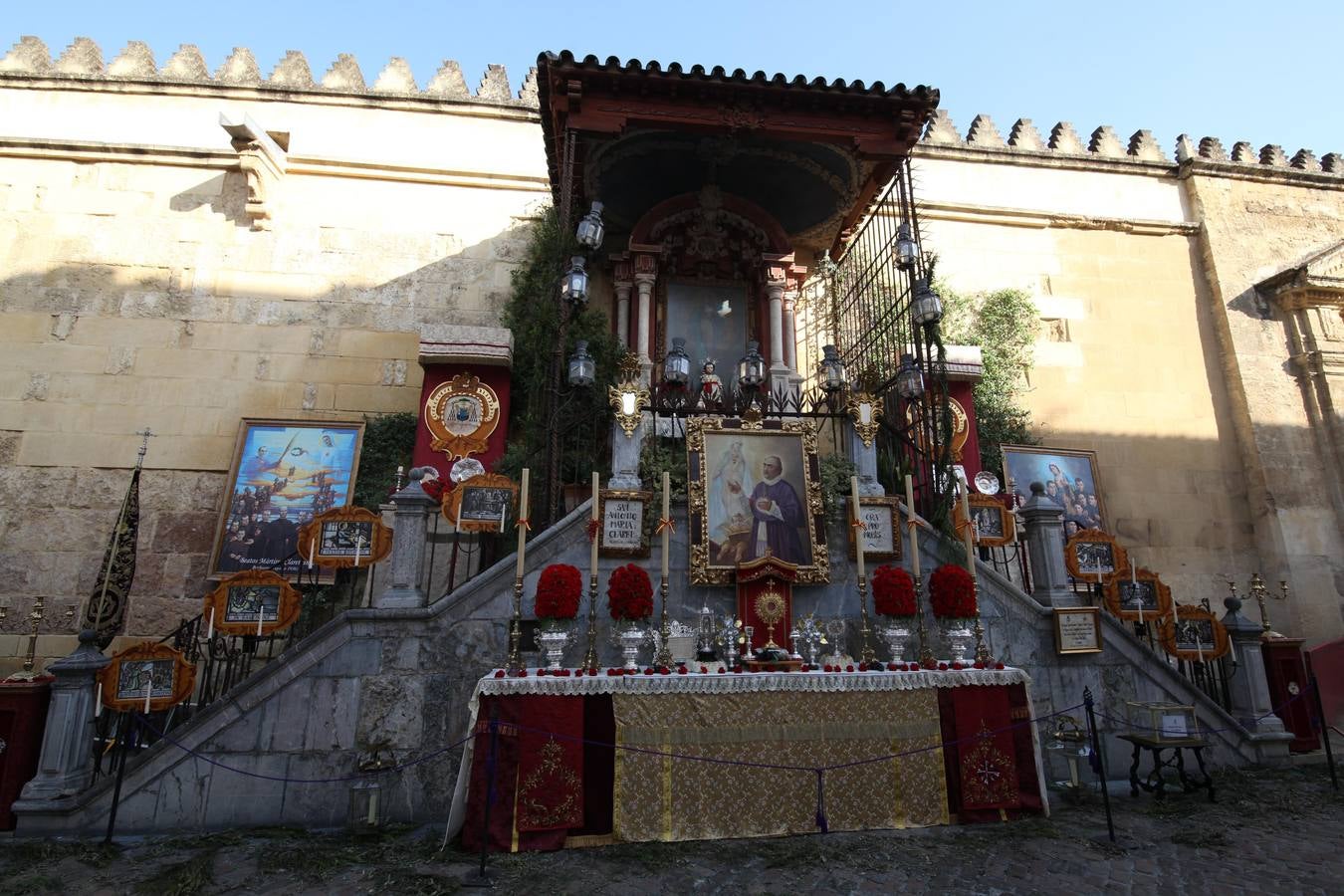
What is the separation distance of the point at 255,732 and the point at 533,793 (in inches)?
99.1

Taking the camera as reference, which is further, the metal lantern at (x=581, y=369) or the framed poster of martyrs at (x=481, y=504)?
the metal lantern at (x=581, y=369)

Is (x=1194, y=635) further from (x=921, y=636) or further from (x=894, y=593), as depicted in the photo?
(x=894, y=593)

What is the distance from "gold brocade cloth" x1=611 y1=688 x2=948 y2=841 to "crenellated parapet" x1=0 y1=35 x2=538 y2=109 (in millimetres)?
11216

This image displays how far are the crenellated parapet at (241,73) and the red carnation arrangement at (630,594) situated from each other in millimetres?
9827

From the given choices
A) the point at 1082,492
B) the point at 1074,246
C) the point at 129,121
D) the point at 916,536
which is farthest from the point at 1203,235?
the point at 129,121

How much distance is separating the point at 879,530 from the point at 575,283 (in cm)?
431

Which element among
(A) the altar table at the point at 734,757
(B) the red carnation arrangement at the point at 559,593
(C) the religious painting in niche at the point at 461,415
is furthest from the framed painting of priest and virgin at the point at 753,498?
(C) the religious painting in niche at the point at 461,415

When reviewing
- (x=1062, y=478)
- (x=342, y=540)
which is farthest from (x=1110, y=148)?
(x=342, y=540)

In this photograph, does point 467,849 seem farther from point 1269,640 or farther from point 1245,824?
point 1269,640

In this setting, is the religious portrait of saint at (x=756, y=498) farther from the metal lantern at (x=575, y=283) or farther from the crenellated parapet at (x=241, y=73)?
the crenellated parapet at (x=241, y=73)

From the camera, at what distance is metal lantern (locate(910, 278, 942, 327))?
25.4 ft

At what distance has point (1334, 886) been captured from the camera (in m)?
4.18

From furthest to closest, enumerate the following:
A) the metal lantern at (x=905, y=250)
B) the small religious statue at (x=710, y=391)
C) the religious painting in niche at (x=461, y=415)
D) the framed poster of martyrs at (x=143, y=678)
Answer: the religious painting in niche at (x=461, y=415)
the metal lantern at (x=905, y=250)
the small religious statue at (x=710, y=391)
the framed poster of martyrs at (x=143, y=678)

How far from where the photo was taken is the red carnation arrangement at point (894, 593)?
20.7 ft
